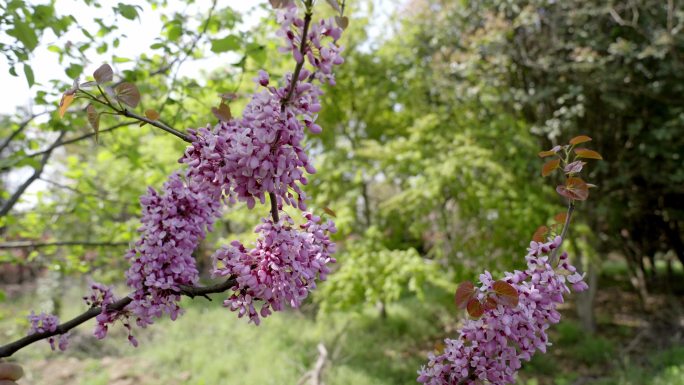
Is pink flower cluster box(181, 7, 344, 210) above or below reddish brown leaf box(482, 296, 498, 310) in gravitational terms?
above

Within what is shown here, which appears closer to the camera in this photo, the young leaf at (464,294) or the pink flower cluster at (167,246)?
the young leaf at (464,294)

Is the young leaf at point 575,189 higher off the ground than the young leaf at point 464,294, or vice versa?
the young leaf at point 575,189

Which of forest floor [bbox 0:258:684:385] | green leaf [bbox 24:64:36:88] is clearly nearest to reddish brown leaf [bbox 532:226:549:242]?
green leaf [bbox 24:64:36:88]

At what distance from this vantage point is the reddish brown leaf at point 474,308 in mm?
1146

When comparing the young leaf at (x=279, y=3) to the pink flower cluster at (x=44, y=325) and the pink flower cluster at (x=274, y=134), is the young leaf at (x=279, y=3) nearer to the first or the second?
the pink flower cluster at (x=274, y=134)

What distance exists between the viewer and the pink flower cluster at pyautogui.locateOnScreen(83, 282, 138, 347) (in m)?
1.28

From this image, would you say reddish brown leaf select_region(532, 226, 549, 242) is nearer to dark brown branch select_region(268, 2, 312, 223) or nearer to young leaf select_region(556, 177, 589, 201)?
young leaf select_region(556, 177, 589, 201)

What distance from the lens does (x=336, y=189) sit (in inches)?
277

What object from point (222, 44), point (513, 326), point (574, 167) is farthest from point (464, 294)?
point (222, 44)

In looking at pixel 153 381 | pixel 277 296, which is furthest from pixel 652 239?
pixel 277 296

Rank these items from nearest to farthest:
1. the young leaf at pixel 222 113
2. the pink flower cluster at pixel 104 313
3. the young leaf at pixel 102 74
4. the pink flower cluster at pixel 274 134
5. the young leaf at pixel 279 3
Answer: the young leaf at pixel 279 3, the pink flower cluster at pixel 274 134, the young leaf at pixel 102 74, the young leaf at pixel 222 113, the pink flower cluster at pixel 104 313

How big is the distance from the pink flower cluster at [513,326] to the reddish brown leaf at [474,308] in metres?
0.04

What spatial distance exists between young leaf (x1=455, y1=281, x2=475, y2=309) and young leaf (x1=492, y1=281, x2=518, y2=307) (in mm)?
63

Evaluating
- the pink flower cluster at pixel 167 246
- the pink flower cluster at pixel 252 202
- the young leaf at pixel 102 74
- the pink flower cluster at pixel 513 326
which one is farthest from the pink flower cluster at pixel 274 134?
the pink flower cluster at pixel 513 326
